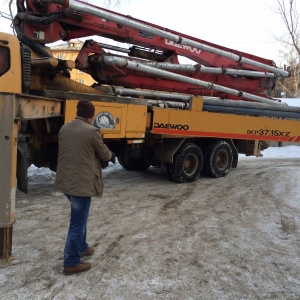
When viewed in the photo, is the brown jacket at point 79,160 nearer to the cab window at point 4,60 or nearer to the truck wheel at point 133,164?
the cab window at point 4,60

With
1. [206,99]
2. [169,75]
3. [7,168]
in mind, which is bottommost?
[7,168]

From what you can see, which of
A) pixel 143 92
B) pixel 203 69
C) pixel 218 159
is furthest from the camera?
pixel 218 159

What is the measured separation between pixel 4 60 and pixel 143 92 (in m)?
A: 3.60

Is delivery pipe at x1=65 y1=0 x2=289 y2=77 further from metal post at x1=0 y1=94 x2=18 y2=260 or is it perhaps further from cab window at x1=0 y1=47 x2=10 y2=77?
metal post at x1=0 y1=94 x2=18 y2=260

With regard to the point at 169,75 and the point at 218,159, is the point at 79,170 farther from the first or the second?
the point at 218,159

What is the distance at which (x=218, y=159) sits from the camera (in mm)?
9594

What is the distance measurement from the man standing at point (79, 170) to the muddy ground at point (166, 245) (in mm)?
323

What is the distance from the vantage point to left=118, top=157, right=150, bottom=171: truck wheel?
981cm

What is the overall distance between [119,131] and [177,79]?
235 centimetres

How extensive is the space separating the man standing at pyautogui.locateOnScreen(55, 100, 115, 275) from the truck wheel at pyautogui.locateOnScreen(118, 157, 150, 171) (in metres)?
6.09

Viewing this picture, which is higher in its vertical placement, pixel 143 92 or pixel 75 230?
pixel 143 92

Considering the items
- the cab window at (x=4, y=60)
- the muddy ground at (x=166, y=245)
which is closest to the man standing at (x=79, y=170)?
the muddy ground at (x=166, y=245)

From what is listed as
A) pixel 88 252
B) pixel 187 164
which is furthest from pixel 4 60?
pixel 187 164

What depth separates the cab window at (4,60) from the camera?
→ 4820mm
